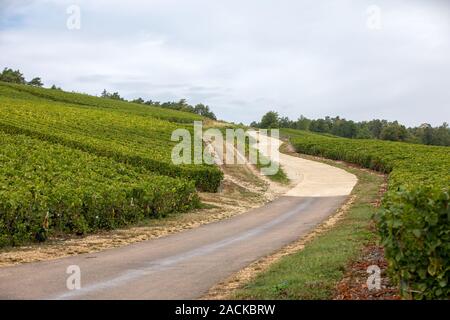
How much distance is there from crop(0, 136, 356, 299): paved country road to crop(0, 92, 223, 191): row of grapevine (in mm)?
7889

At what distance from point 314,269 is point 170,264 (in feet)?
13.6

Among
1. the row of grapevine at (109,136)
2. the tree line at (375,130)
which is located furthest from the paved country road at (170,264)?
the tree line at (375,130)

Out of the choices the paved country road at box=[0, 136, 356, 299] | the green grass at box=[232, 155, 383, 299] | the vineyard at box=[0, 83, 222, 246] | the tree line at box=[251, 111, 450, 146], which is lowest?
the paved country road at box=[0, 136, 356, 299]

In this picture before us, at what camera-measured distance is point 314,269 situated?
36.4ft

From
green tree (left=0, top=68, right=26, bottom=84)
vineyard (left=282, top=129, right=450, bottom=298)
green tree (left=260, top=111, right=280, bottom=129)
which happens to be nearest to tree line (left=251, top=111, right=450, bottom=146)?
green tree (left=260, top=111, right=280, bottom=129)

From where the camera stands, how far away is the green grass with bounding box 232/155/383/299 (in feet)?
30.6

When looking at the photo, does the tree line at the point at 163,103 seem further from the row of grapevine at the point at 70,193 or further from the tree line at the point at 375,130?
the row of grapevine at the point at 70,193

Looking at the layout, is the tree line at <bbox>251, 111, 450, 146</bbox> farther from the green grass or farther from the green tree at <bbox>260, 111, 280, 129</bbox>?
the green grass

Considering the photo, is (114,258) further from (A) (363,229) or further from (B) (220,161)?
(B) (220,161)

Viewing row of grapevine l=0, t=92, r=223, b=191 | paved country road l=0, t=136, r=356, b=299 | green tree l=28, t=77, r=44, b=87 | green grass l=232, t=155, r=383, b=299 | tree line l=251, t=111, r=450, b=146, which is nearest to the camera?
green grass l=232, t=155, r=383, b=299

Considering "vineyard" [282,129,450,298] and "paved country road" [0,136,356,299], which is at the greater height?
"vineyard" [282,129,450,298]

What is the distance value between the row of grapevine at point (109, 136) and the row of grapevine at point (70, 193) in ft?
11.4

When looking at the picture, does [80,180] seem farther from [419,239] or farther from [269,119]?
[269,119]
